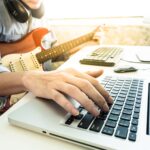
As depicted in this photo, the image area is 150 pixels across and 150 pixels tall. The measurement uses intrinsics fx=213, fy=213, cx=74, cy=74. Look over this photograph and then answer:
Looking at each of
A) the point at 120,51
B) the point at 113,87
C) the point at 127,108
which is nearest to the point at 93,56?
the point at 120,51

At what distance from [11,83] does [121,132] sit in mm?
351

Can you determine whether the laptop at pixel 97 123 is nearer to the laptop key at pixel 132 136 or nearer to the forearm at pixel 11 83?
the laptop key at pixel 132 136

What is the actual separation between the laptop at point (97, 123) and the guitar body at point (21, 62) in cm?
52

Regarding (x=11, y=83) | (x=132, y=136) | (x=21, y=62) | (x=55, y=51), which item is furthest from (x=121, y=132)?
(x=55, y=51)

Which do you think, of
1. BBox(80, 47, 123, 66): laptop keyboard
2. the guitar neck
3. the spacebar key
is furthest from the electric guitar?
the spacebar key

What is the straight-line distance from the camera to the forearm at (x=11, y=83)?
56cm

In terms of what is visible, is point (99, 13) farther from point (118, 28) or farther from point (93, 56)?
point (93, 56)

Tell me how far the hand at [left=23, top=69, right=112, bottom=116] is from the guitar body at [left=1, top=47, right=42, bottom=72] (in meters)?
0.49

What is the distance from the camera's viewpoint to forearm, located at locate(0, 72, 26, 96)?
1.84 feet

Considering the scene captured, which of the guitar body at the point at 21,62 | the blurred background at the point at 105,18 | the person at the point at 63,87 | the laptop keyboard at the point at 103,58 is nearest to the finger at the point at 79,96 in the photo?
the person at the point at 63,87

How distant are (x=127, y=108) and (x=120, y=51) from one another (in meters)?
0.57

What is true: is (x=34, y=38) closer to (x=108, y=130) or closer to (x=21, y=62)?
(x=21, y=62)

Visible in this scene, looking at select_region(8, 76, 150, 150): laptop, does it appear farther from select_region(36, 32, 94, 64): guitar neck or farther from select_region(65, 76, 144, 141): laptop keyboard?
select_region(36, 32, 94, 64): guitar neck

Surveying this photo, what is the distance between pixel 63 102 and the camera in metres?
0.41
